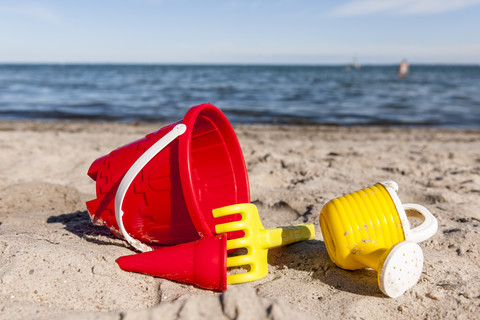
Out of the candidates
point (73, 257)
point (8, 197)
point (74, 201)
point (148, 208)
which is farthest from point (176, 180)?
point (8, 197)

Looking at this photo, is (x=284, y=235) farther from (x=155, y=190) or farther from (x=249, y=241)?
(x=155, y=190)

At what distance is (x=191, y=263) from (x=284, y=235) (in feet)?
1.70

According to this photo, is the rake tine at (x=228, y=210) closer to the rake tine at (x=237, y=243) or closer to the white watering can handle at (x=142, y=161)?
the rake tine at (x=237, y=243)

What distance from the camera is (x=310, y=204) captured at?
2.60 m

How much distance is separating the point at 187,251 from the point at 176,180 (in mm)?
310

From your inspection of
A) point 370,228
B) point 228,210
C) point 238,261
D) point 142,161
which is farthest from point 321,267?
point 142,161

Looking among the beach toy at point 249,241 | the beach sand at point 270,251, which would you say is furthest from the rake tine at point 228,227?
the beach sand at point 270,251

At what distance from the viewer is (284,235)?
192 centimetres

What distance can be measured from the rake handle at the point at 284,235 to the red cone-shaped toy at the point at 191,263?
0.81 feet

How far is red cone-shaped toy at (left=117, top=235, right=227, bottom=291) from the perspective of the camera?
1585mm

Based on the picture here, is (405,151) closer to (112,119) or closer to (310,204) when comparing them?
(310,204)

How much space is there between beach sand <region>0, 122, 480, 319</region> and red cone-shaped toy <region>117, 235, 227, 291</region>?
0.14ft

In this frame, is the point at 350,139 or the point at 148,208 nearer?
the point at 148,208

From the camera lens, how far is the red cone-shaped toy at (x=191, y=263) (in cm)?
158
